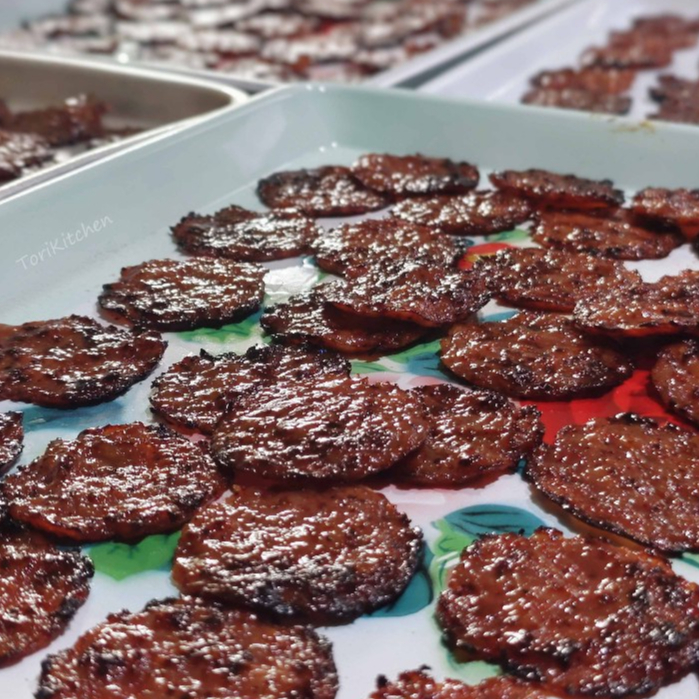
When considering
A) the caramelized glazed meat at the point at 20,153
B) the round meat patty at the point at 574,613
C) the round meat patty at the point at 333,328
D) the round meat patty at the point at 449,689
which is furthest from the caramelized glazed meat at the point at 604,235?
the caramelized glazed meat at the point at 20,153

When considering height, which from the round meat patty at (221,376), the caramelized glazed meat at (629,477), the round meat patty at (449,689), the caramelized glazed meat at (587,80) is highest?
the caramelized glazed meat at (587,80)

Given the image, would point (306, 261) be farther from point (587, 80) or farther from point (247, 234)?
point (587, 80)

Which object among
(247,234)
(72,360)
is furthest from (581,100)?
(72,360)

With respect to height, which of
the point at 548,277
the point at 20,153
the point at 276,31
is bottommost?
the point at 548,277

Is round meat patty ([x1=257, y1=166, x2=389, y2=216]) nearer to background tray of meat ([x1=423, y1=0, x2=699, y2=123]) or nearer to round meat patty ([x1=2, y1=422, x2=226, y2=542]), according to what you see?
background tray of meat ([x1=423, y1=0, x2=699, y2=123])

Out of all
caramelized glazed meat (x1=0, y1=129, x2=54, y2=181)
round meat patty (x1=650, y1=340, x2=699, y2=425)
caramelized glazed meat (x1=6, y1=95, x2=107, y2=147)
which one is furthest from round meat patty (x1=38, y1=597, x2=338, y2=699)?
caramelized glazed meat (x1=6, y1=95, x2=107, y2=147)

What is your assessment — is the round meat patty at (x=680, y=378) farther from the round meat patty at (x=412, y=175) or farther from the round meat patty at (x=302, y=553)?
the round meat patty at (x=412, y=175)

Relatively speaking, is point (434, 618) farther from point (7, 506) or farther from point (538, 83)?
point (538, 83)
